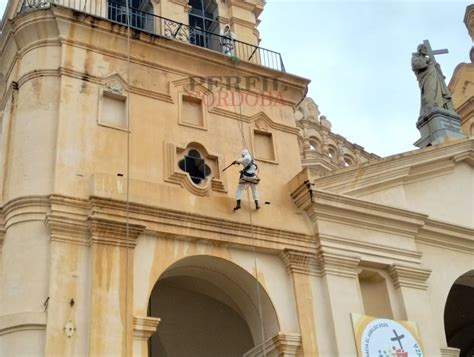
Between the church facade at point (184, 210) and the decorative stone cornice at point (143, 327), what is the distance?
39 mm

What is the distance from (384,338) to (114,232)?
228 inches

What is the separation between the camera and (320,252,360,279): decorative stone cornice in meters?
14.9

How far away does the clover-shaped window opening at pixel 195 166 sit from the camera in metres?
15.0

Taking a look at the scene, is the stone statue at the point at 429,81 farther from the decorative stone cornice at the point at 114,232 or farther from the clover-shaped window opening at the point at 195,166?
the decorative stone cornice at the point at 114,232

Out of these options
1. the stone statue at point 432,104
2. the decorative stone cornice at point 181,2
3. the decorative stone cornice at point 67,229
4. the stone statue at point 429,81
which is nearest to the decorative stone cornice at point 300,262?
the decorative stone cornice at point 67,229

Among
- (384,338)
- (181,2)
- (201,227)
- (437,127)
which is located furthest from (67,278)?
(437,127)

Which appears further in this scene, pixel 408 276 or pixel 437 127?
pixel 437 127

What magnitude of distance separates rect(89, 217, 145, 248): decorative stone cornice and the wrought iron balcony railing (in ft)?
17.8

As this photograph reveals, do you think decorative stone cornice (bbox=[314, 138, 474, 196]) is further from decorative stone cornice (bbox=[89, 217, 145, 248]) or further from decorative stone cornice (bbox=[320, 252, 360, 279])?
decorative stone cornice (bbox=[89, 217, 145, 248])

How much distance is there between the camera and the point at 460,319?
2141cm

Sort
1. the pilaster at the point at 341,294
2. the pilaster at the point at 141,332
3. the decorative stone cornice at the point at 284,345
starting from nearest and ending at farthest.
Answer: the pilaster at the point at 141,332 → the decorative stone cornice at the point at 284,345 → the pilaster at the point at 341,294

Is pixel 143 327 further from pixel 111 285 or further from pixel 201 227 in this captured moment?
pixel 201 227

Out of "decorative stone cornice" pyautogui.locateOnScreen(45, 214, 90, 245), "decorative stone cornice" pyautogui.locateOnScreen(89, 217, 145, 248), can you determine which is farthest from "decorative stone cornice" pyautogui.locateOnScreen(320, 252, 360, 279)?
"decorative stone cornice" pyautogui.locateOnScreen(45, 214, 90, 245)

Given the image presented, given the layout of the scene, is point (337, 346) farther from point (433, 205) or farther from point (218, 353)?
point (433, 205)
